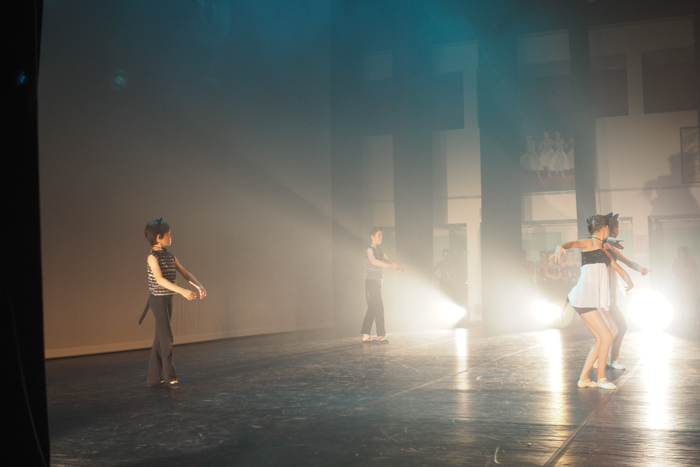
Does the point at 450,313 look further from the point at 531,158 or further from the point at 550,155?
the point at 550,155

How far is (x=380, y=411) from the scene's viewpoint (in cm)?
580

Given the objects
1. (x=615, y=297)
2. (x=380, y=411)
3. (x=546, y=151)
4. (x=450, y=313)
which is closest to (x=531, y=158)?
(x=546, y=151)

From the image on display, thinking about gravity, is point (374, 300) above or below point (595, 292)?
below

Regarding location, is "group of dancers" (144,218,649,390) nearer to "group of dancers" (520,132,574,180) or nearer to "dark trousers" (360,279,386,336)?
"dark trousers" (360,279,386,336)

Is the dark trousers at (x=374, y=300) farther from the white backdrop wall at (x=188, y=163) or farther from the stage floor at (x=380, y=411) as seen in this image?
the white backdrop wall at (x=188, y=163)

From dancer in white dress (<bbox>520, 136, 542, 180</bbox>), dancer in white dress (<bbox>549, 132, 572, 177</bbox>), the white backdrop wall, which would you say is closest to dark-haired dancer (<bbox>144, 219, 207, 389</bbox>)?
the white backdrop wall

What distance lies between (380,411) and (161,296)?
110 inches

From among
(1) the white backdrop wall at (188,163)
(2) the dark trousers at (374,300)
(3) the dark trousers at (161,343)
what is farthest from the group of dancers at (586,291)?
(2) the dark trousers at (374,300)

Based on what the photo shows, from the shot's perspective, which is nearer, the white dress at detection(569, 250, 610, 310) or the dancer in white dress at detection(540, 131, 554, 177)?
the white dress at detection(569, 250, 610, 310)

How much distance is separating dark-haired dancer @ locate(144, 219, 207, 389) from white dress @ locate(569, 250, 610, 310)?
3.57 meters

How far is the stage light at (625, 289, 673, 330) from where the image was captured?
15.2 metres

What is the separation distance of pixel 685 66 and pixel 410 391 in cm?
1303

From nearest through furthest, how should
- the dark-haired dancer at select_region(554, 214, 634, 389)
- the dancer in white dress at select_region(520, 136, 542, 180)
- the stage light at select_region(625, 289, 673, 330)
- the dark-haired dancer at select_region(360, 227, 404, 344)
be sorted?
1. the dark-haired dancer at select_region(554, 214, 634, 389)
2. the dark-haired dancer at select_region(360, 227, 404, 344)
3. the stage light at select_region(625, 289, 673, 330)
4. the dancer in white dress at select_region(520, 136, 542, 180)

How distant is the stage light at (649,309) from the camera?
1521cm
